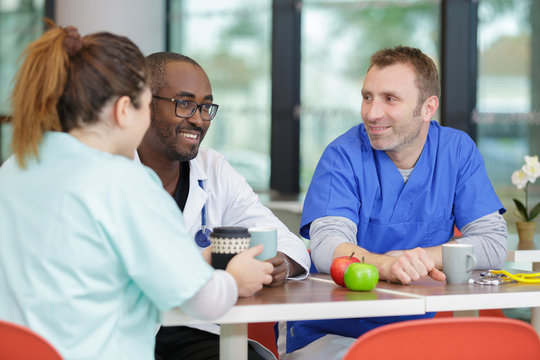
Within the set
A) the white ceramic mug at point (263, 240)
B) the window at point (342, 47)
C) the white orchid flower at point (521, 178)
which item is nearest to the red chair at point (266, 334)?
the white ceramic mug at point (263, 240)

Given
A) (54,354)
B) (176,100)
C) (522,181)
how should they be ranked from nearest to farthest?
1. (54,354)
2. (176,100)
3. (522,181)

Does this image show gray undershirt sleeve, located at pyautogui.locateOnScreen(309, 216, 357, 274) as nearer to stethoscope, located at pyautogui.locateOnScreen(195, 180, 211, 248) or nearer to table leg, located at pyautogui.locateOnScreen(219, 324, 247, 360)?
stethoscope, located at pyautogui.locateOnScreen(195, 180, 211, 248)

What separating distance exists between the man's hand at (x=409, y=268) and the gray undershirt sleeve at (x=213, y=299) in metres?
0.49

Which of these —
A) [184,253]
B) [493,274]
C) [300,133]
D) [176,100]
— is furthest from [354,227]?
[300,133]

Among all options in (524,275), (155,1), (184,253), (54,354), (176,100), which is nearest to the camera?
(54,354)

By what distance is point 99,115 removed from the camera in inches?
51.9

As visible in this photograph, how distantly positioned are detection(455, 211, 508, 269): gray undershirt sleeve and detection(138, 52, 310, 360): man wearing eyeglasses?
1.84 feet

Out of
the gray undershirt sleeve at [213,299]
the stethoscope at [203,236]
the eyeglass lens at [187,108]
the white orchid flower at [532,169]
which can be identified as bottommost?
the gray undershirt sleeve at [213,299]

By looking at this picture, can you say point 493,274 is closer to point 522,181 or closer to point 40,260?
point 40,260

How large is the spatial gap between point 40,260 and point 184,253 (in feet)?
0.83

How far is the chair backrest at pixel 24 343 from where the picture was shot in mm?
1120

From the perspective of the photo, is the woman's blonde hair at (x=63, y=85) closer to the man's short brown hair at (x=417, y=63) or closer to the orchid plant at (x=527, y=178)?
the man's short brown hair at (x=417, y=63)

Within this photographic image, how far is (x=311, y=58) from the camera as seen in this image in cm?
466

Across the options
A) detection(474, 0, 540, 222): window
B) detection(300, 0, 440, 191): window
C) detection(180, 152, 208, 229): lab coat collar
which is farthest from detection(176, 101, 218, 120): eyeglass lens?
detection(474, 0, 540, 222): window
